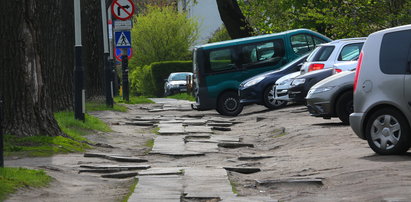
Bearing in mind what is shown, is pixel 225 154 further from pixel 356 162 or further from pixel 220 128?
pixel 220 128

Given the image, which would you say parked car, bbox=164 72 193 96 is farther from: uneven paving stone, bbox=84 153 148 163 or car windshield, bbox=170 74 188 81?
uneven paving stone, bbox=84 153 148 163

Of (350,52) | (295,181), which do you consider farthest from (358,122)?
(350,52)

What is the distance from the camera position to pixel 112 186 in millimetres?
10133

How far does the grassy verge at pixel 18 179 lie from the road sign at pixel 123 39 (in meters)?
20.6

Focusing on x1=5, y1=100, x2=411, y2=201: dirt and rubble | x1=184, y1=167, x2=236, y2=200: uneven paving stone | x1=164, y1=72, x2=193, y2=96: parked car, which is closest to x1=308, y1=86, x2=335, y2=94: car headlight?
x1=5, y1=100, x2=411, y2=201: dirt and rubble

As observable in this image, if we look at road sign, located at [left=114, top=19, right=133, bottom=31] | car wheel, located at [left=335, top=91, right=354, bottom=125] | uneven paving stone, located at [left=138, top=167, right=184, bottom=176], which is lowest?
uneven paving stone, located at [left=138, top=167, right=184, bottom=176]

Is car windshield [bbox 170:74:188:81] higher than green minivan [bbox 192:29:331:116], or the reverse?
green minivan [bbox 192:29:331:116]

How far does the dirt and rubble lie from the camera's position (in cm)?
899

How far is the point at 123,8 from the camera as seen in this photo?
89.1 feet

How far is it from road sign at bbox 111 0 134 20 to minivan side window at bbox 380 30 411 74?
16.3 metres

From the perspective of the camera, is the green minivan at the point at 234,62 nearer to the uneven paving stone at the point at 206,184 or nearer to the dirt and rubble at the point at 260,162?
the dirt and rubble at the point at 260,162

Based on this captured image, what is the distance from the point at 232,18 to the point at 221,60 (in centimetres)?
841

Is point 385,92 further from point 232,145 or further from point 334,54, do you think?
point 334,54

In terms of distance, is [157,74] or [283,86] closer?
[283,86]
